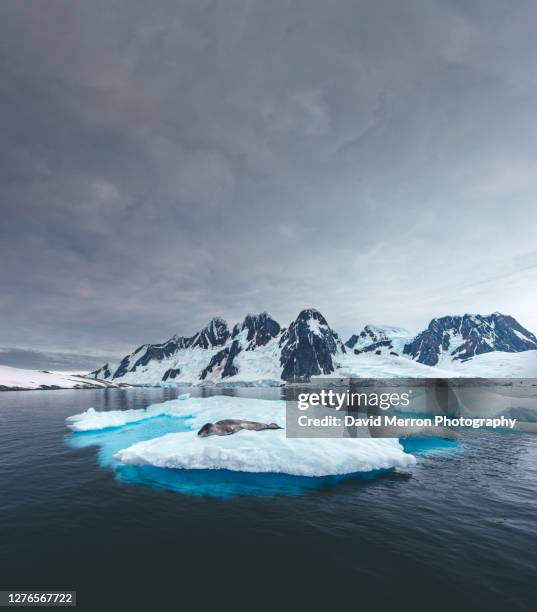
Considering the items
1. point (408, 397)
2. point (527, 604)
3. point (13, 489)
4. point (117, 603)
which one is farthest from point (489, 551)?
point (408, 397)

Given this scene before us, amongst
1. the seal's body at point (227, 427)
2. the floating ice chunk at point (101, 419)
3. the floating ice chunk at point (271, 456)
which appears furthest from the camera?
the floating ice chunk at point (101, 419)

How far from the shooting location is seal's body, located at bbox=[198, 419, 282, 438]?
84.8 feet

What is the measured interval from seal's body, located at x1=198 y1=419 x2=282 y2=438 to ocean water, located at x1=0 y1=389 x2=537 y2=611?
6875mm

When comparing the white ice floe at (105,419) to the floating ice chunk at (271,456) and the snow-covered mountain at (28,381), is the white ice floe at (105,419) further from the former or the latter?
the snow-covered mountain at (28,381)

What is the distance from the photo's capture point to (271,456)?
19422mm

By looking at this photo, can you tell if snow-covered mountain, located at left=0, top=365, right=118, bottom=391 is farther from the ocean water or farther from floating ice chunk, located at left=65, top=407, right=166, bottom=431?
the ocean water

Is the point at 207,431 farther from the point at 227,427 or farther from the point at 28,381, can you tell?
the point at 28,381

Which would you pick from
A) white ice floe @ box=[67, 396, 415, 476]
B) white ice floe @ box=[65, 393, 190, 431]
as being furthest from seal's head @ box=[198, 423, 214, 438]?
white ice floe @ box=[65, 393, 190, 431]

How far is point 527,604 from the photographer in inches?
305

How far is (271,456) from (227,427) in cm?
922

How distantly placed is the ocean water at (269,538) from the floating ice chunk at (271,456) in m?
0.77

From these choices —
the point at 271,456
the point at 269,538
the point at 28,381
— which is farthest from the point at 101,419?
the point at 28,381

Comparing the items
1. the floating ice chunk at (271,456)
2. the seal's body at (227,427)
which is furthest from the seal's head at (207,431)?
the floating ice chunk at (271,456)

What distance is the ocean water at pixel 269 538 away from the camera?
8.05m
